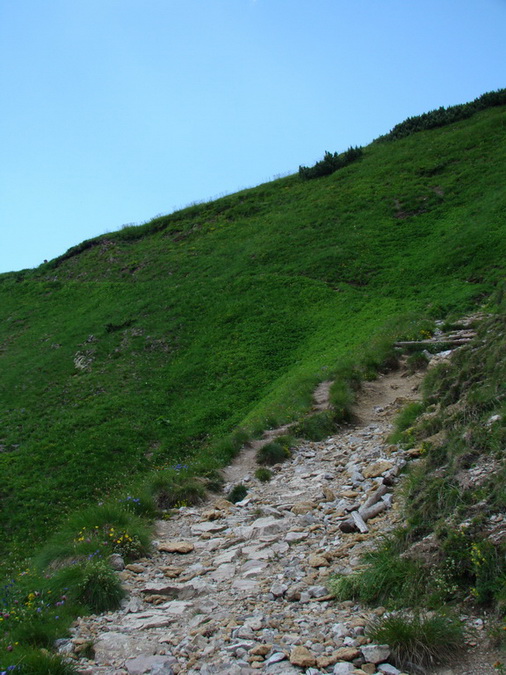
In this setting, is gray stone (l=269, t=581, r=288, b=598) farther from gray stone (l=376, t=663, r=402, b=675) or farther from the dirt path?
gray stone (l=376, t=663, r=402, b=675)

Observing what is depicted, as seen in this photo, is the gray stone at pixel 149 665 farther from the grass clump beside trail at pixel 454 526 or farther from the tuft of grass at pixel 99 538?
the tuft of grass at pixel 99 538

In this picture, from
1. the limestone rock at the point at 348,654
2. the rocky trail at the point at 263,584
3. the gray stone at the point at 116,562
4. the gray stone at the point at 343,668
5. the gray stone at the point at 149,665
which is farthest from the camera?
the gray stone at the point at 116,562

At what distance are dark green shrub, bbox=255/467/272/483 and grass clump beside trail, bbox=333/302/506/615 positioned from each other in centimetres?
459

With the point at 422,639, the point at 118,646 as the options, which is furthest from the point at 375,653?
the point at 118,646

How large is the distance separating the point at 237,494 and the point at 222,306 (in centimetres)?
2365

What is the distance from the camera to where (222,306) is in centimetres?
3638

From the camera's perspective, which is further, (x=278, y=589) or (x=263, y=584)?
(x=263, y=584)

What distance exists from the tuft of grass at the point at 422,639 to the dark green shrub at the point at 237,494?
7.33m

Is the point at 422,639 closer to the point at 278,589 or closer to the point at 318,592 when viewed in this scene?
the point at 318,592

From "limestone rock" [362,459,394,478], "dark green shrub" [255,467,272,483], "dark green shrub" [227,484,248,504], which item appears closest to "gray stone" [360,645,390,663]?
"limestone rock" [362,459,394,478]

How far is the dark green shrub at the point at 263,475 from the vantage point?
562 inches

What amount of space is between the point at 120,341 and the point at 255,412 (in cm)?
1500

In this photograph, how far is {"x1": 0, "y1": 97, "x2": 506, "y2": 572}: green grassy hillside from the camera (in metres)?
23.1

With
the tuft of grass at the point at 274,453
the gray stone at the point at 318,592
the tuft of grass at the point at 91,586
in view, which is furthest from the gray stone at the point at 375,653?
the tuft of grass at the point at 274,453
